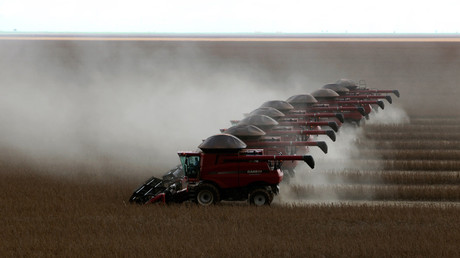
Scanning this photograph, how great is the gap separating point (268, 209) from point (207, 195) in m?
1.73

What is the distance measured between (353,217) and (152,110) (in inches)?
1147

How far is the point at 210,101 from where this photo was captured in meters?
46.7

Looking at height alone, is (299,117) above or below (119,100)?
below

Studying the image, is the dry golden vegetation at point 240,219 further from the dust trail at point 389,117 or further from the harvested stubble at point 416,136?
the dust trail at point 389,117

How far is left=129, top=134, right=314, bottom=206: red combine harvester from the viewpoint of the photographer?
57.6 feet

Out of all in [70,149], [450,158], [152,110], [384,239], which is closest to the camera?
[384,239]

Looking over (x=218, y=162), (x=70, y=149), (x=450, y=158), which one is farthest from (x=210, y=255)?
(x=70, y=149)

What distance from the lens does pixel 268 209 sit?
1666cm

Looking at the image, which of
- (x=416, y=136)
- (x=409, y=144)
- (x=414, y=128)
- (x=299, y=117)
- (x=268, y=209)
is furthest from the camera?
(x=414, y=128)

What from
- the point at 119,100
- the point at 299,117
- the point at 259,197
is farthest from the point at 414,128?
the point at 119,100

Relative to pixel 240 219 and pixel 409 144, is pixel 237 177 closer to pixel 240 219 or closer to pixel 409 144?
pixel 240 219

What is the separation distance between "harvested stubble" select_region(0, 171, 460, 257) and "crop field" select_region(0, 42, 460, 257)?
0.02 meters

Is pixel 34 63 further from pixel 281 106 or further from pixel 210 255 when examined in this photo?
pixel 210 255

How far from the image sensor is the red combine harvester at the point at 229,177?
17.5 m
